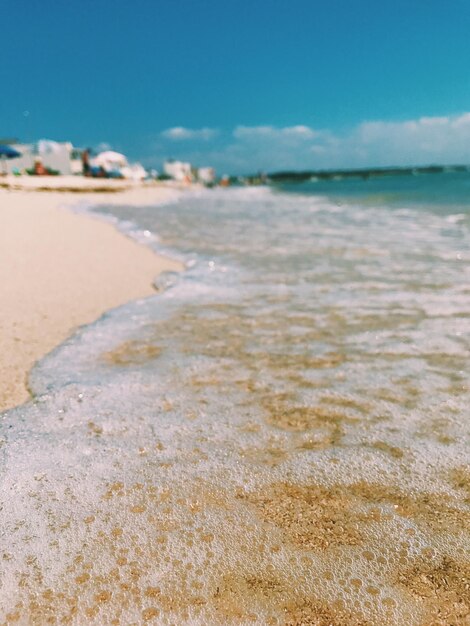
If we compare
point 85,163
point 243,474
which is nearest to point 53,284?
point 243,474

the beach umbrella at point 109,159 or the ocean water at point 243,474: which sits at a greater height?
the beach umbrella at point 109,159

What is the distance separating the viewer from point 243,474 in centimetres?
196

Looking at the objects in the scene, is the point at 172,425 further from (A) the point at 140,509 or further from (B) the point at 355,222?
(B) the point at 355,222

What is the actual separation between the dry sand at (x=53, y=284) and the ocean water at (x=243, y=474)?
9.1 inches

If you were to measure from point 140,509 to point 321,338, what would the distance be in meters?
2.23

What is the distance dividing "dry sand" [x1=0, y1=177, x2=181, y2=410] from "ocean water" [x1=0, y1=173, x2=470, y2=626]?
0.76 ft

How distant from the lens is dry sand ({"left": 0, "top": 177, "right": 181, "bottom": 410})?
324cm

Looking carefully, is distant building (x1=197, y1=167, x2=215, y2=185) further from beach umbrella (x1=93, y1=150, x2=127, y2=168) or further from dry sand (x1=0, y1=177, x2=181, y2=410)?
dry sand (x1=0, y1=177, x2=181, y2=410)

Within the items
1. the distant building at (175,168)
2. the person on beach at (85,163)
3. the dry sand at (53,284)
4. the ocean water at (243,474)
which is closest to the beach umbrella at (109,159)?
the person on beach at (85,163)

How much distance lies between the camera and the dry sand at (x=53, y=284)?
3242 mm

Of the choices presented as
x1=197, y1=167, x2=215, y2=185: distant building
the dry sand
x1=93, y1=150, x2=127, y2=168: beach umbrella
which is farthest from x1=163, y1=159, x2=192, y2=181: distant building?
the dry sand

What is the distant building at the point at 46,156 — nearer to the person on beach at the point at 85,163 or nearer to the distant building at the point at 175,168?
the person on beach at the point at 85,163

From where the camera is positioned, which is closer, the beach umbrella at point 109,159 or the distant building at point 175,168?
the beach umbrella at point 109,159

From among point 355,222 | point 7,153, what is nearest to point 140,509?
point 355,222
